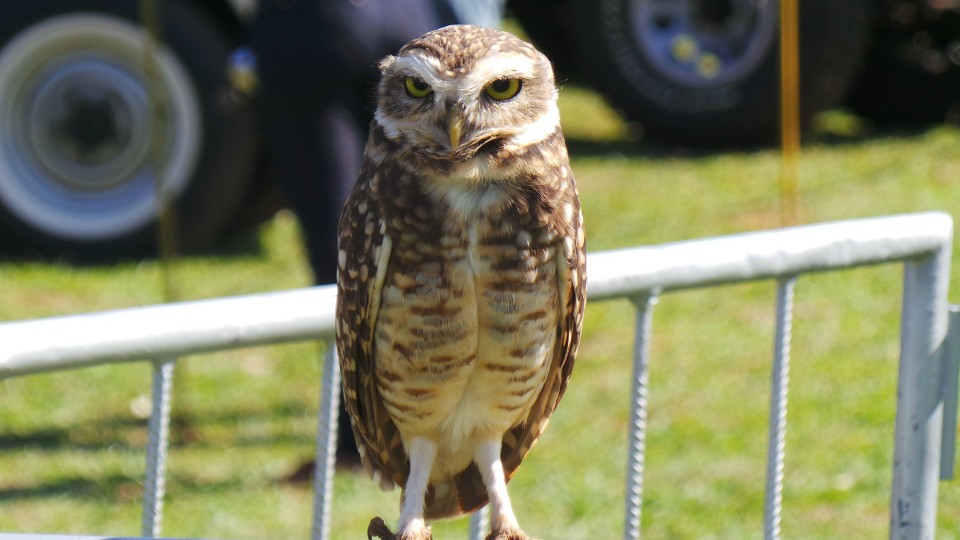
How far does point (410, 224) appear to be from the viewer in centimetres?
212

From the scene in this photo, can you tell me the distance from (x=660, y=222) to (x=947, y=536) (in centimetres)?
334

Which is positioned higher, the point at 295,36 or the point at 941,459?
the point at 295,36

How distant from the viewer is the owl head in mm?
1972

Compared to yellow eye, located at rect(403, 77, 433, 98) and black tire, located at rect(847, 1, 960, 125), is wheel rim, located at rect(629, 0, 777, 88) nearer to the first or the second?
black tire, located at rect(847, 1, 960, 125)

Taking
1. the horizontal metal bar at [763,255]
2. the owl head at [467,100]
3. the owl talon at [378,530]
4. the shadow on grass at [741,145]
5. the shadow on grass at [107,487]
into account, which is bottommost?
the owl talon at [378,530]

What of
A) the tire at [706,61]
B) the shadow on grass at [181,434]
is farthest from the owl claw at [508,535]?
the tire at [706,61]

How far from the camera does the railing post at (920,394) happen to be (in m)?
2.64

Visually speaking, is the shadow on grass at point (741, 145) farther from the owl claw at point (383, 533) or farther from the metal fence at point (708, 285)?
the owl claw at point (383, 533)

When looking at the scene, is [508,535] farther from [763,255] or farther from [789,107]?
[789,107]

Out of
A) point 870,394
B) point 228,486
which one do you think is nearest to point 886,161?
point 870,394

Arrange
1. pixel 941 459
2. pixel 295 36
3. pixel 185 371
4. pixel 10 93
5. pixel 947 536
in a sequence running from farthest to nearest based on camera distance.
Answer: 1. pixel 10 93
2. pixel 185 371
3. pixel 947 536
4. pixel 295 36
5. pixel 941 459

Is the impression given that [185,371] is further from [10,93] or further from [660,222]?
[660,222]

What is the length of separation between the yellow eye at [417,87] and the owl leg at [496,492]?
67cm

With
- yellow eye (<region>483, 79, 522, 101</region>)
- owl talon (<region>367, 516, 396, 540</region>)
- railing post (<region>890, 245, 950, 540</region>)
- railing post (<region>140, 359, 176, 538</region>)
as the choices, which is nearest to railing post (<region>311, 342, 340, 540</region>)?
railing post (<region>140, 359, 176, 538</region>)
